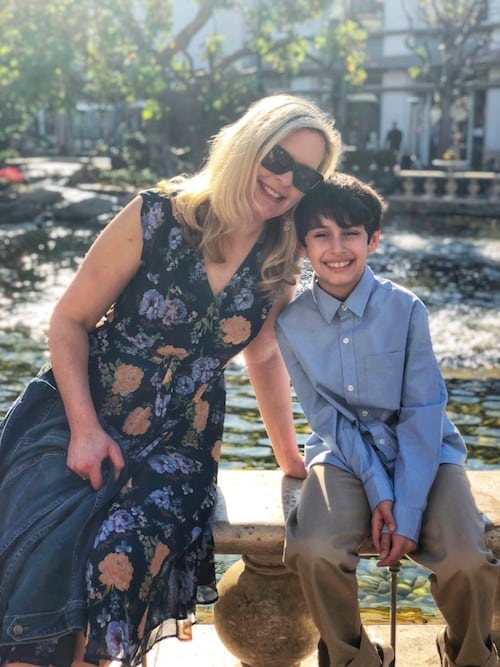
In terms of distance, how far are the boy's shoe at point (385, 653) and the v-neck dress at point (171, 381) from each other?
0.46 meters

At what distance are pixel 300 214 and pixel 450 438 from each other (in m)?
0.69

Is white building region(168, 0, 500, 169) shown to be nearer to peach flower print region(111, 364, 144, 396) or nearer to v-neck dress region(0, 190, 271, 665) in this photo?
v-neck dress region(0, 190, 271, 665)

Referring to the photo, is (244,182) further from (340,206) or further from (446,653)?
(446,653)

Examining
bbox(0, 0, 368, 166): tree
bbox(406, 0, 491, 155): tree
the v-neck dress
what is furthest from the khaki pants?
bbox(406, 0, 491, 155): tree

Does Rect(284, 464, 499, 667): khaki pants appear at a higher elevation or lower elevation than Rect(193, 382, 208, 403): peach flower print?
lower

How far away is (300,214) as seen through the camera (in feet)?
7.79

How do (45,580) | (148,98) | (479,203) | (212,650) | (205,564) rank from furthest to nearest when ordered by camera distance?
(148,98) < (479,203) < (212,650) < (205,564) < (45,580)

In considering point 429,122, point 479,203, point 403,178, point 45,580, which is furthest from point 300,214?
point 429,122

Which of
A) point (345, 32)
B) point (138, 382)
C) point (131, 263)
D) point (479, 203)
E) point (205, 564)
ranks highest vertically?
point (345, 32)

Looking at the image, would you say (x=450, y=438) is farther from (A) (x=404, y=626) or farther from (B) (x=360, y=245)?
(A) (x=404, y=626)

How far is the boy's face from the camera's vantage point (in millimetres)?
2316

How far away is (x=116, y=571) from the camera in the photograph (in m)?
1.94

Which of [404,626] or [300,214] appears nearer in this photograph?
[300,214]

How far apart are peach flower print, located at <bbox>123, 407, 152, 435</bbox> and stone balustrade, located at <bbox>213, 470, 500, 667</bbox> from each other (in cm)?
28
